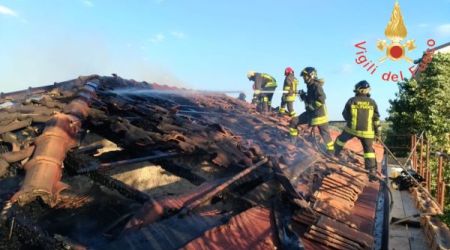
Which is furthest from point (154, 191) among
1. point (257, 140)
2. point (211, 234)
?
point (211, 234)

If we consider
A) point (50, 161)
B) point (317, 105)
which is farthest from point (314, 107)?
point (50, 161)

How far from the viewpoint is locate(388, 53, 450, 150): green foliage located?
1766 cm

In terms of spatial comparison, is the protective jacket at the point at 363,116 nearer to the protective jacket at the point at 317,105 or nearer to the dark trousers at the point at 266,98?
the protective jacket at the point at 317,105

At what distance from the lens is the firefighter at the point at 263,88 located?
13.0m

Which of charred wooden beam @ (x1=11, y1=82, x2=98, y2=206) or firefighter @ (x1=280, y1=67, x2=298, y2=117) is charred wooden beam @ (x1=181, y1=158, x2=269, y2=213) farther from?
firefighter @ (x1=280, y1=67, x2=298, y2=117)

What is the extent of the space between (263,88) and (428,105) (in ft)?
29.1

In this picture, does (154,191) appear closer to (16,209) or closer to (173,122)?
(173,122)

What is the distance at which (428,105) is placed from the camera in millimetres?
17922

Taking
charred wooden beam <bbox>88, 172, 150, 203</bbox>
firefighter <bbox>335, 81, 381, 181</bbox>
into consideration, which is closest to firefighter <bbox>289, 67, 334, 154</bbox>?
firefighter <bbox>335, 81, 381, 181</bbox>

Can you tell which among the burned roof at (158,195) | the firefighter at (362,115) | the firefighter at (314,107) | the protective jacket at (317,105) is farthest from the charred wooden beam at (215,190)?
the protective jacket at (317,105)

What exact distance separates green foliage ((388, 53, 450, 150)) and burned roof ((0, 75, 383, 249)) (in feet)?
46.6

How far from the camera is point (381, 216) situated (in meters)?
4.39

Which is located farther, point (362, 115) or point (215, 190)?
point (362, 115)

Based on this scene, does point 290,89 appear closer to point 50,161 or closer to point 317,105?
point 317,105
